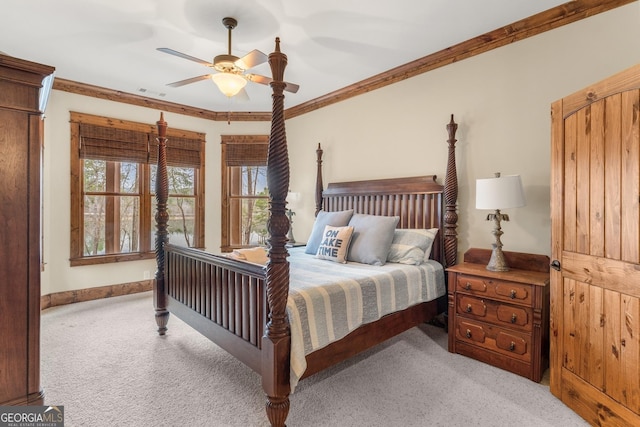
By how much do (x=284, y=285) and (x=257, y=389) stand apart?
3.13 ft

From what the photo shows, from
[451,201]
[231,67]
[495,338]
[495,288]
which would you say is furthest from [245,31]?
[495,338]

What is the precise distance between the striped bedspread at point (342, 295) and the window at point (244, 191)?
254cm

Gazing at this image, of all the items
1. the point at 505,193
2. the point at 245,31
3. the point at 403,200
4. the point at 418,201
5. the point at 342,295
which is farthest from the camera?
the point at 403,200

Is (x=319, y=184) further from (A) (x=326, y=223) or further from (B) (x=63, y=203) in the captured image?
(B) (x=63, y=203)

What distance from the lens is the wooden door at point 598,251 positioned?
67.1 inches

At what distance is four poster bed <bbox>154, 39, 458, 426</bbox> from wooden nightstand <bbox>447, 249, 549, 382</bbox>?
32 centimetres

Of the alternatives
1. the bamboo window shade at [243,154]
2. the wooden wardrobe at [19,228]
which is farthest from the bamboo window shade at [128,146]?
the wooden wardrobe at [19,228]

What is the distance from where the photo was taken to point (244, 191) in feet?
18.1

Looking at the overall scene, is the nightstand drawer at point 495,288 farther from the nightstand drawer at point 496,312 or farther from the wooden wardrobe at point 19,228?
the wooden wardrobe at point 19,228

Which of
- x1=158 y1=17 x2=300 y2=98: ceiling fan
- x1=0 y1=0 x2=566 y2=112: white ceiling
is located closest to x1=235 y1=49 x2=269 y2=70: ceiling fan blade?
x1=158 y1=17 x2=300 y2=98: ceiling fan

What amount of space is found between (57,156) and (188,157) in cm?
→ 162

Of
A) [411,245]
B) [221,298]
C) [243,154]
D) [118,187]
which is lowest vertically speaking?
[221,298]

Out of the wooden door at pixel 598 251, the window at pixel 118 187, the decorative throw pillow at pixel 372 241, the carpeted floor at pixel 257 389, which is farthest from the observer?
the window at pixel 118 187

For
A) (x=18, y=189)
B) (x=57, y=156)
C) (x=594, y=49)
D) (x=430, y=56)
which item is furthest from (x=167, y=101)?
(x=594, y=49)
